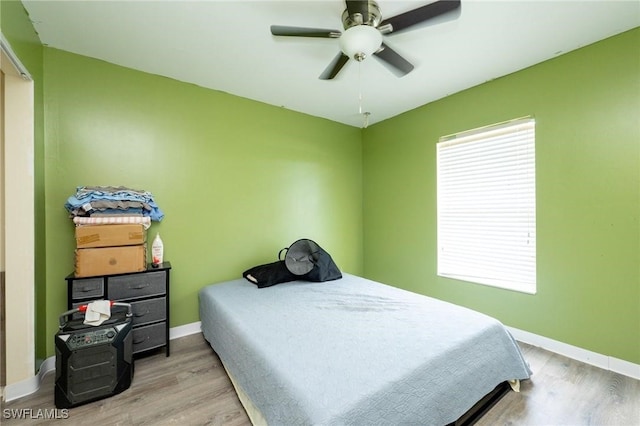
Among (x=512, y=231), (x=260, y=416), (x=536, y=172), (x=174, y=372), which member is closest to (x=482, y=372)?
(x=260, y=416)

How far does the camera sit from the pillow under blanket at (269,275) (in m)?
2.50

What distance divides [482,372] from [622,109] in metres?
2.14

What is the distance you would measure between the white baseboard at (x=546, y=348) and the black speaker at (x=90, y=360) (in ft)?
1.12

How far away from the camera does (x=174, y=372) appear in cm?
193

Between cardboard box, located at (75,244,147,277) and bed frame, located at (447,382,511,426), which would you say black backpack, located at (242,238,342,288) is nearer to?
cardboard box, located at (75,244,147,277)

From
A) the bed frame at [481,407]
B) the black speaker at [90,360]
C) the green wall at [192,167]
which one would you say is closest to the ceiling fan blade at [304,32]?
the green wall at [192,167]

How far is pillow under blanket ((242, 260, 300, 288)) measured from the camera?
250 centimetres

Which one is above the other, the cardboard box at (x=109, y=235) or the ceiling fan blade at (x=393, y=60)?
the ceiling fan blade at (x=393, y=60)

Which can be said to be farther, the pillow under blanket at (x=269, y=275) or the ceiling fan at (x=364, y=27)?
the pillow under blanket at (x=269, y=275)

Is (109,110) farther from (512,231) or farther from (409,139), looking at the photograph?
(512,231)

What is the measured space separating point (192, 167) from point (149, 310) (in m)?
1.34

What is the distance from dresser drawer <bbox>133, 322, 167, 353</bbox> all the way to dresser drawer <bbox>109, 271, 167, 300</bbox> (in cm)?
26

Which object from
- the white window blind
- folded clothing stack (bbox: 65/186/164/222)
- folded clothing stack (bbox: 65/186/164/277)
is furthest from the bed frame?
folded clothing stack (bbox: 65/186/164/222)

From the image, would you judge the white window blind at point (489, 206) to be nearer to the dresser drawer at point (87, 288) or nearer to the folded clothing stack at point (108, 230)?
the folded clothing stack at point (108, 230)
